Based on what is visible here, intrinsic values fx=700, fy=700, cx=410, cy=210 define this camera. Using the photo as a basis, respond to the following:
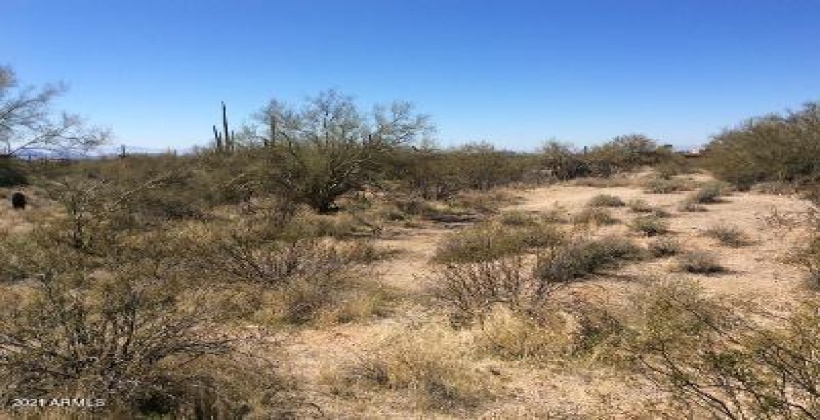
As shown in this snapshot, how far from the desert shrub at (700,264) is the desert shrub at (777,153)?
15355 mm

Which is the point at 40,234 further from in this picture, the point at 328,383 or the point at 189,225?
the point at 328,383

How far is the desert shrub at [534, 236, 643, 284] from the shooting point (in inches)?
433

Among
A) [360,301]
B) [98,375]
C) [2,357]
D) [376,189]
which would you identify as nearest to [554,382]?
[360,301]

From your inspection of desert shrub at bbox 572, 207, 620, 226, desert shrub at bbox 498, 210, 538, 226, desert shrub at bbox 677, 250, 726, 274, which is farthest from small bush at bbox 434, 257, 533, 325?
desert shrub at bbox 572, 207, 620, 226

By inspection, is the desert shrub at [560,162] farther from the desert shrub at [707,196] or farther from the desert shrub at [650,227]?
the desert shrub at [650,227]

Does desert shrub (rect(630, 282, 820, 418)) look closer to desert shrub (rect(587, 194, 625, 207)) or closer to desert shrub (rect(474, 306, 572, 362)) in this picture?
desert shrub (rect(474, 306, 572, 362))

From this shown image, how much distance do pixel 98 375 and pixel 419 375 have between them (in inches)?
109

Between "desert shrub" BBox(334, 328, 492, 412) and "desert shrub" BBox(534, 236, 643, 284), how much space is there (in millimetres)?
3528

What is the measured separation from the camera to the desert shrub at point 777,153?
25578 millimetres

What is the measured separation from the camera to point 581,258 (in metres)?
11.6

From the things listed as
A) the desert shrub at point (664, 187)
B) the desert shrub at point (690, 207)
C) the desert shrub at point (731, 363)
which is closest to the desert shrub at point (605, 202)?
the desert shrub at point (690, 207)

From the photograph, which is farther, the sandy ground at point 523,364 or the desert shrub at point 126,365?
the sandy ground at point 523,364

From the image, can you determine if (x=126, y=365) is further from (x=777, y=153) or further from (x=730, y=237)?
(x=777, y=153)

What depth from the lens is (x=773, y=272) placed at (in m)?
11.2
